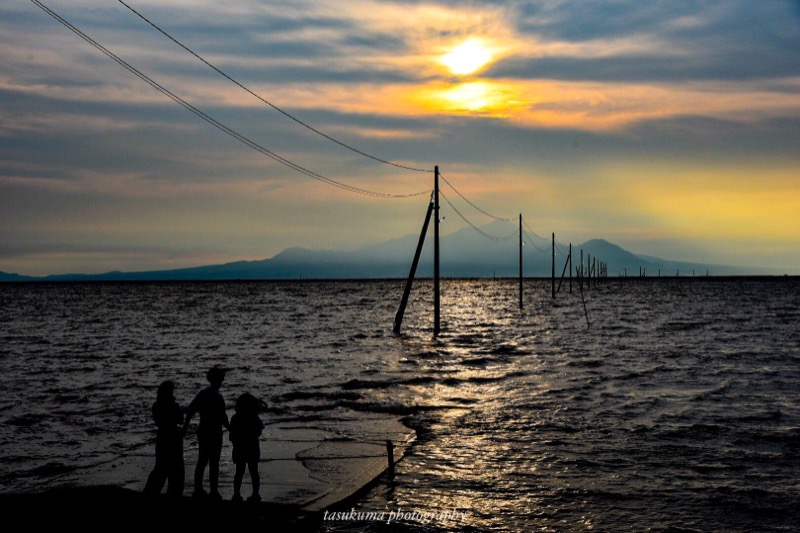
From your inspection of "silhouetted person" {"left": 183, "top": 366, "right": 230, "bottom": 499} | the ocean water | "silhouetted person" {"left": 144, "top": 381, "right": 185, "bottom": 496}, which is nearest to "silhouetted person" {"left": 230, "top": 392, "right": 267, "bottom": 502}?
"silhouetted person" {"left": 183, "top": 366, "right": 230, "bottom": 499}

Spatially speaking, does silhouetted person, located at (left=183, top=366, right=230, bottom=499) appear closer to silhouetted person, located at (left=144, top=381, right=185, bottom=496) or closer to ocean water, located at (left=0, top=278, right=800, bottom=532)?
silhouetted person, located at (left=144, top=381, right=185, bottom=496)

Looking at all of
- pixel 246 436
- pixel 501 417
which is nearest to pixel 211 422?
pixel 246 436

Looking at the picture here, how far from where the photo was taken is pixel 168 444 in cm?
1107

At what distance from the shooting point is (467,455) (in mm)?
16312

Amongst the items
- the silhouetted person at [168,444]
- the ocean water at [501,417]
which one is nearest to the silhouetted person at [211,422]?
the silhouetted person at [168,444]

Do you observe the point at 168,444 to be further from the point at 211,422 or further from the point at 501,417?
the point at 501,417

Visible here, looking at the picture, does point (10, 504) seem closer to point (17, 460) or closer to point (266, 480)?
→ point (266, 480)

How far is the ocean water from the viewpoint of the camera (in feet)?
41.8

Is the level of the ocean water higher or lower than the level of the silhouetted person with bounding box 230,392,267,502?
lower

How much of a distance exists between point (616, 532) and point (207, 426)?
20.6 feet

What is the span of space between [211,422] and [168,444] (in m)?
0.67

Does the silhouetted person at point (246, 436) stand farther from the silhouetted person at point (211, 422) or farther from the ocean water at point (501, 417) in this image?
the ocean water at point (501, 417)

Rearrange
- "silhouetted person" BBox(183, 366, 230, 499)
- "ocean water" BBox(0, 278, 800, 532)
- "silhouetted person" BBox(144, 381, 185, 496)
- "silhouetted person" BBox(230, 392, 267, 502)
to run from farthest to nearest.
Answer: "ocean water" BBox(0, 278, 800, 532) < "silhouetted person" BBox(230, 392, 267, 502) < "silhouetted person" BBox(183, 366, 230, 499) < "silhouetted person" BBox(144, 381, 185, 496)

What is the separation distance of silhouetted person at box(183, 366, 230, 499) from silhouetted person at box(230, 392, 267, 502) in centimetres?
22
